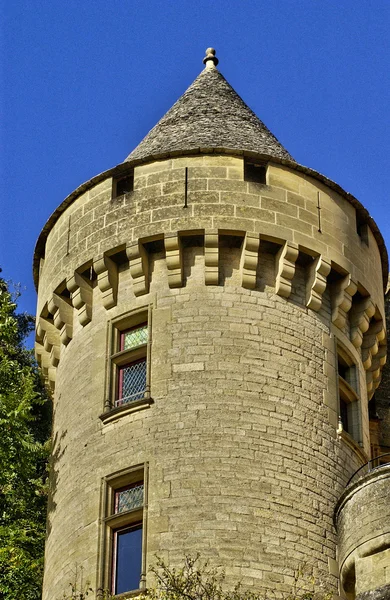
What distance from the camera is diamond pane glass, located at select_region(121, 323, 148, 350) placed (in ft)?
78.3

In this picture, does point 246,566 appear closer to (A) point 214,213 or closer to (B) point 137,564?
(B) point 137,564

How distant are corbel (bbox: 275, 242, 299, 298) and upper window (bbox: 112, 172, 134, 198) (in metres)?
2.90

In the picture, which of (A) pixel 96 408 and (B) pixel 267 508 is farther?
(A) pixel 96 408

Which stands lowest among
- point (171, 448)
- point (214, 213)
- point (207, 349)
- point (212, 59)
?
point (171, 448)

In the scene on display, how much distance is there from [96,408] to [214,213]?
3591mm

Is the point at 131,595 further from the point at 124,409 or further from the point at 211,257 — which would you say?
the point at 211,257

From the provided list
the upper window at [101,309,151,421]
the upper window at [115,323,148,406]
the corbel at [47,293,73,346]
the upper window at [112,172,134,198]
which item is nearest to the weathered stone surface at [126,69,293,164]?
the upper window at [112,172,134,198]

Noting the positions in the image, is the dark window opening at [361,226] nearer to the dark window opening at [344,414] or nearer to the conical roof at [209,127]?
the conical roof at [209,127]

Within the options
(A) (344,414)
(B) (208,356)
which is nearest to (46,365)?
(B) (208,356)

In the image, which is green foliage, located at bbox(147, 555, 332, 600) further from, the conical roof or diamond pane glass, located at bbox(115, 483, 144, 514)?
the conical roof

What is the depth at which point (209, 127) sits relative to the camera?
1040 inches

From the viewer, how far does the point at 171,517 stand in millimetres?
21516

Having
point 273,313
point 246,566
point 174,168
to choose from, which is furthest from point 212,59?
point 246,566

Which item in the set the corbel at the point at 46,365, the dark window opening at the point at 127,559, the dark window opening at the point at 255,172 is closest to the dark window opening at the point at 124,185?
the dark window opening at the point at 255,172
